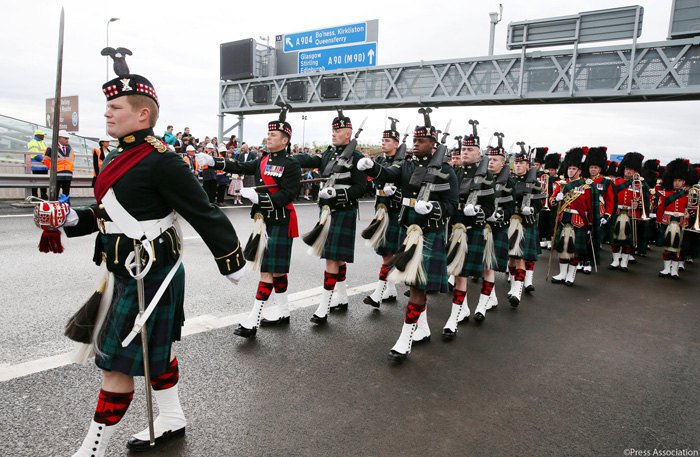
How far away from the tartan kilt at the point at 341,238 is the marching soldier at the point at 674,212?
7312 millimetres

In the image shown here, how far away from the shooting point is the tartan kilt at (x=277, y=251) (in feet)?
15.7

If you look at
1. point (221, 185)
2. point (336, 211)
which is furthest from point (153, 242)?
point (221, 185)

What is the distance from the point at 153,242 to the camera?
8.28 ft

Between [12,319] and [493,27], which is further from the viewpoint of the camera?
[493,27]

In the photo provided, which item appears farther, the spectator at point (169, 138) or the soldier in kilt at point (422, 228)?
the spectator at point (169, 138)

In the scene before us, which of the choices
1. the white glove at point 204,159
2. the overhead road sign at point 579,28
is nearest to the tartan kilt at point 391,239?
the white glove at point 204,159

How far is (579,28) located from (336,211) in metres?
17.5

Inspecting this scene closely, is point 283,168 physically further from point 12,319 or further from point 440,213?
point 12,319

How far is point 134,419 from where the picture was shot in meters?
3.05

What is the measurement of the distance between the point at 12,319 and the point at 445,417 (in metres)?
3.96

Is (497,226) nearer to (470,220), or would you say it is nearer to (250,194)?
(470,220)

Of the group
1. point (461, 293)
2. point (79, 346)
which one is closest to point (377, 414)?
point (79, 346)

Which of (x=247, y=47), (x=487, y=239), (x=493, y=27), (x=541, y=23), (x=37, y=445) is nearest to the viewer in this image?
(x=37, y=445)

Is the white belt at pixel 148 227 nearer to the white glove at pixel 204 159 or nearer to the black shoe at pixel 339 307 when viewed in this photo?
the white glove at pixel 204 159
